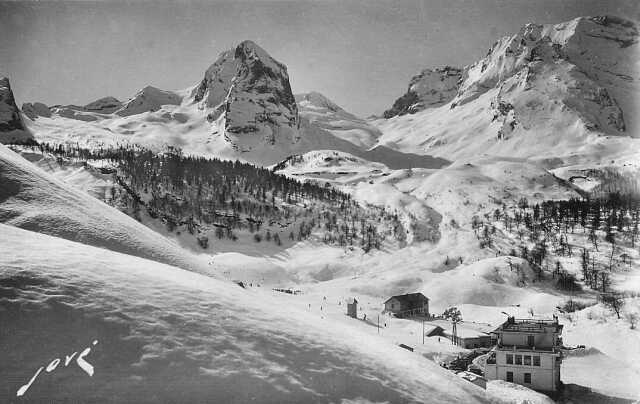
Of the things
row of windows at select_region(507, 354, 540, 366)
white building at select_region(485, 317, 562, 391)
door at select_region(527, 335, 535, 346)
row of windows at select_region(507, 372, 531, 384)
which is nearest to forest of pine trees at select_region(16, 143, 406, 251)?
white building at select_region(485, 317, 562, 391)

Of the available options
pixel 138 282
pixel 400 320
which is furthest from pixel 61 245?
pixel 400 320

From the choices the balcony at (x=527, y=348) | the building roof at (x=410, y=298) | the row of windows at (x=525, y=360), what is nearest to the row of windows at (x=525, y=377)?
the row of windows at (x=525, y=360)

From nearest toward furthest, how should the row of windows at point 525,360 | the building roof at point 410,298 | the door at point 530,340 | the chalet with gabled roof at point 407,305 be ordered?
1. the row of windows at point 525,360
2. the door at point 530,340
3. the chalet with gabled roof at point 407,305
4. the building roof at point 410,298

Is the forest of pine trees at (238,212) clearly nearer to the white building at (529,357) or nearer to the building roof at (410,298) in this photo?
the building roof at (410,298)

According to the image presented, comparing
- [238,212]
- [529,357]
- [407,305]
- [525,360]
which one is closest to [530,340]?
[529,357]
